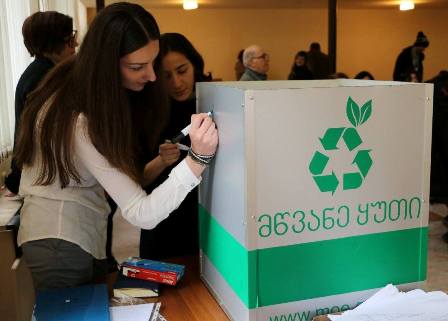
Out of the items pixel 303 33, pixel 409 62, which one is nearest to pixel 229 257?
pixel 409 62

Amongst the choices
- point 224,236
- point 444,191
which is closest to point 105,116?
point 224,236

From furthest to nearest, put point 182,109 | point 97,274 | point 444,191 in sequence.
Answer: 1. point 444,191
2. point 182,109
3. point 97,274

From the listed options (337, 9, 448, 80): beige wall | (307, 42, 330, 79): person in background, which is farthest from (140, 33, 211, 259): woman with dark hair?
(337, 9, 448, 80): beige wall

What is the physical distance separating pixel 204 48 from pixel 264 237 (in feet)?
21.3

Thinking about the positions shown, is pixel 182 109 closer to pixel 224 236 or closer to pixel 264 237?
pixel 224 236

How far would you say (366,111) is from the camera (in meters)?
0.99

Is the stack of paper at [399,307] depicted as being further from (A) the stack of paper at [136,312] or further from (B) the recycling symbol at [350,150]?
(A) the stack of paper at [136,312]

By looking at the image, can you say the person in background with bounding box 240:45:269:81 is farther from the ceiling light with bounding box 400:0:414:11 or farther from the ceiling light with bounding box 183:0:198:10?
the ceiling light with bounding box 400:0:414:11

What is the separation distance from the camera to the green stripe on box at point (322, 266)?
3.24 ft

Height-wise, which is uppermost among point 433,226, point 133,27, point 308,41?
point 308,41

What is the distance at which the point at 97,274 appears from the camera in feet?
4.39

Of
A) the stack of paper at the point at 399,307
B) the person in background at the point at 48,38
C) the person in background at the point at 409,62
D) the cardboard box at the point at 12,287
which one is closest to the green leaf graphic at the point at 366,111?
the stack of paper at the point at 399,307

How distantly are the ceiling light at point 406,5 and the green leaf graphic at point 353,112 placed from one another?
23.8ft

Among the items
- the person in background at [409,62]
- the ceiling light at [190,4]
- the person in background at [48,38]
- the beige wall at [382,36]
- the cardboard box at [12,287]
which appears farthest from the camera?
the beige wall at [382,36]
